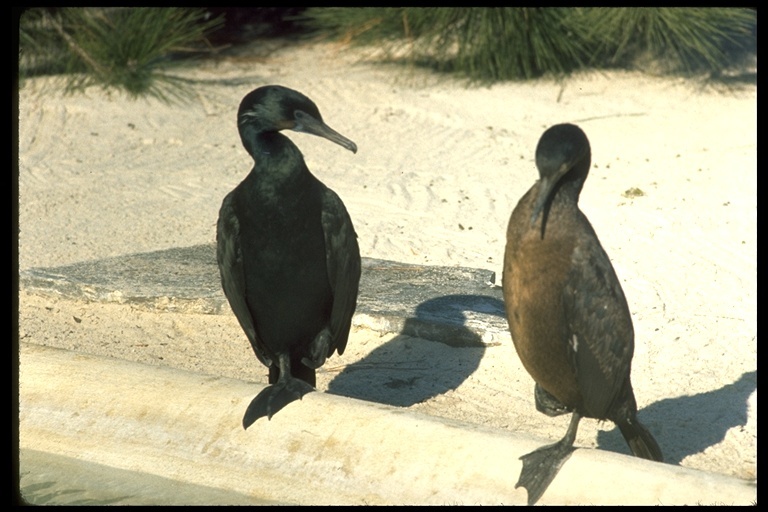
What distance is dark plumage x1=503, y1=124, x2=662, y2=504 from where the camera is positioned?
3.01 metres

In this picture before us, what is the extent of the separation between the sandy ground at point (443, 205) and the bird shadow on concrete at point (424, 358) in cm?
1

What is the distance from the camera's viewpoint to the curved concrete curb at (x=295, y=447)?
117 inches

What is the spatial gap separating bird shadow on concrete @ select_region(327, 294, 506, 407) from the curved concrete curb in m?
0.97

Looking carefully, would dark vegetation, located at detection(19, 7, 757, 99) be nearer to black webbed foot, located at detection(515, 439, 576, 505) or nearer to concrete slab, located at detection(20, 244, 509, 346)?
concrete slab, located at detection(20, 244, 509, 346)

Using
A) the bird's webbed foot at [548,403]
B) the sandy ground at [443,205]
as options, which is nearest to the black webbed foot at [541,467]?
the bird's webbed foot at [548,403]

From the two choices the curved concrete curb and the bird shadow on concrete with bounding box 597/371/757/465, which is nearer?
the curved concrete curb

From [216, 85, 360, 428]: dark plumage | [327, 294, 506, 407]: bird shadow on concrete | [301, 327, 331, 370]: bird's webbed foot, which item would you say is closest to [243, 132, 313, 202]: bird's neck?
[216, 85, 360, 428]: dark plumage

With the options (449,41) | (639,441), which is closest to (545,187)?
(639,441)

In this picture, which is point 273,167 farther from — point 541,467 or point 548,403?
point 541,467

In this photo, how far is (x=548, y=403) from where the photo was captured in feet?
11.5

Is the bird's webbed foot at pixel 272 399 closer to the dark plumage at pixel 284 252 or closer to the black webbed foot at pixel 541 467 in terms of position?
the dark plumage at pixel 284 252

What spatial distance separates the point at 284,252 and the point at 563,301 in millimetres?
1063
